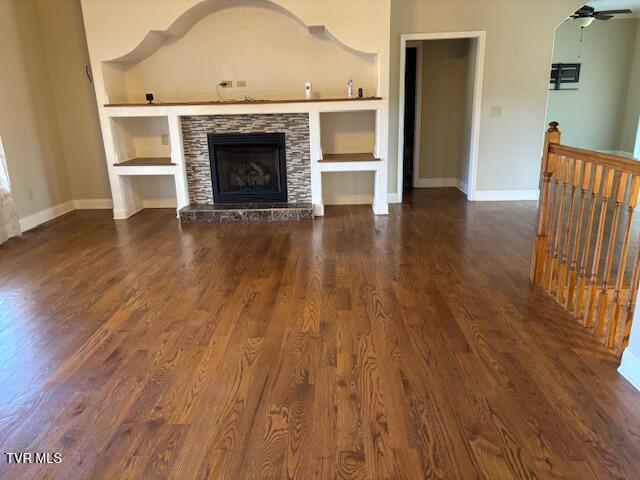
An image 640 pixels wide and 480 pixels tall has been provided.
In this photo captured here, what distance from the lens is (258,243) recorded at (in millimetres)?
4383

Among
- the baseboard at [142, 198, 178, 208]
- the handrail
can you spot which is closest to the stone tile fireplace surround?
the baseboard at [142, 198, 178, 208]

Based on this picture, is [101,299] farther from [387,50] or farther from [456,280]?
[387,50]

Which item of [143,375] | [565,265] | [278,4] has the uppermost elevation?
[278,4]

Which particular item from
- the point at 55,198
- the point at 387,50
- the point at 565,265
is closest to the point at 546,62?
the point at 387,50

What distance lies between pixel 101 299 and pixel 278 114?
9.95 ft

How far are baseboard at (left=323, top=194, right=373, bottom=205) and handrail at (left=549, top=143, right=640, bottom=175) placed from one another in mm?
3054

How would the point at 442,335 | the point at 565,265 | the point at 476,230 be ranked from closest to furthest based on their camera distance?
the point at 442,335, the point at 565,265, the point at 476,230

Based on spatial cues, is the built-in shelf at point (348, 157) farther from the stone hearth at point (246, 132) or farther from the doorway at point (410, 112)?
the doorway at point (410, 112)

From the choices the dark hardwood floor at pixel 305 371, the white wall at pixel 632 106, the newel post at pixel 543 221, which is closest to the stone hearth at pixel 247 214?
the dark hardwood floor at pixel 305 371

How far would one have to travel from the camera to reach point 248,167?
5.55m

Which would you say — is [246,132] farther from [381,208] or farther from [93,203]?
[93,203]

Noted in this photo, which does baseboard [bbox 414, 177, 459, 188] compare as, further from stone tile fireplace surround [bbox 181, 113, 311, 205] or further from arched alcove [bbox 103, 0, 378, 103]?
stone tile fireplace surround [bbox 181, 113, 311, 205]

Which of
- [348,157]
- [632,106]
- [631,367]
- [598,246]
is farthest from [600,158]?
[632,106]

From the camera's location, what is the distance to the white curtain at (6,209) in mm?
4594
